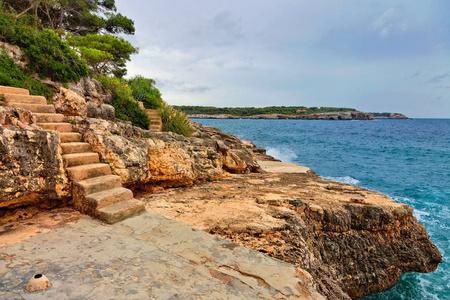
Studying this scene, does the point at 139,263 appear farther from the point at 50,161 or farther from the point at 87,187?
the point at 50,161

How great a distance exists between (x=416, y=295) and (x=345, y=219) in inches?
132

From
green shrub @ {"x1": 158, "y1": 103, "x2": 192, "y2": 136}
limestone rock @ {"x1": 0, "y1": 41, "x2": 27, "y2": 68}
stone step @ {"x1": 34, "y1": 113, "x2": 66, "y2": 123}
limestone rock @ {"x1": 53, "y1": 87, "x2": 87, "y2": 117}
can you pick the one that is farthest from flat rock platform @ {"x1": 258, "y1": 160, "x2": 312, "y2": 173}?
limestone rock @ {"x1": 0, "y1": 41, "x2": 27, "y2": 68}

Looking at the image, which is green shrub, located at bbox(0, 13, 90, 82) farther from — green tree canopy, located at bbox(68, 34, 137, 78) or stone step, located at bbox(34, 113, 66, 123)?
green tree canopy, located at bbox(68, 34, 137, 78)

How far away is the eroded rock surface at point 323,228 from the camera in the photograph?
149 inches

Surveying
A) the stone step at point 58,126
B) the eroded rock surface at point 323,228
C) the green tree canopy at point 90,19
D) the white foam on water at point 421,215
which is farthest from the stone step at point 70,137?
the green tree canopy at point 90,19

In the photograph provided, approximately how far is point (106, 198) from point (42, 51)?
672 cm

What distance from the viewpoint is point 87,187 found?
3799mm

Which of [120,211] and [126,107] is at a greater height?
[126,107]

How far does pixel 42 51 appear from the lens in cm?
749

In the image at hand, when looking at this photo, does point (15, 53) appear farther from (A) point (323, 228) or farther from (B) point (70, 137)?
(A) point (323, 228)

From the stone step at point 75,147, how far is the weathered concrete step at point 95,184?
0.84 m

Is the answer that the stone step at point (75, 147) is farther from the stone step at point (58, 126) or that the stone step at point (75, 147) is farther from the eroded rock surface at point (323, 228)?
the eroded rock surface at point (323, 228)

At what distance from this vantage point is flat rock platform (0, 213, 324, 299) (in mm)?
2096

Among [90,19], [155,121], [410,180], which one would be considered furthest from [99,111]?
[410,180]
